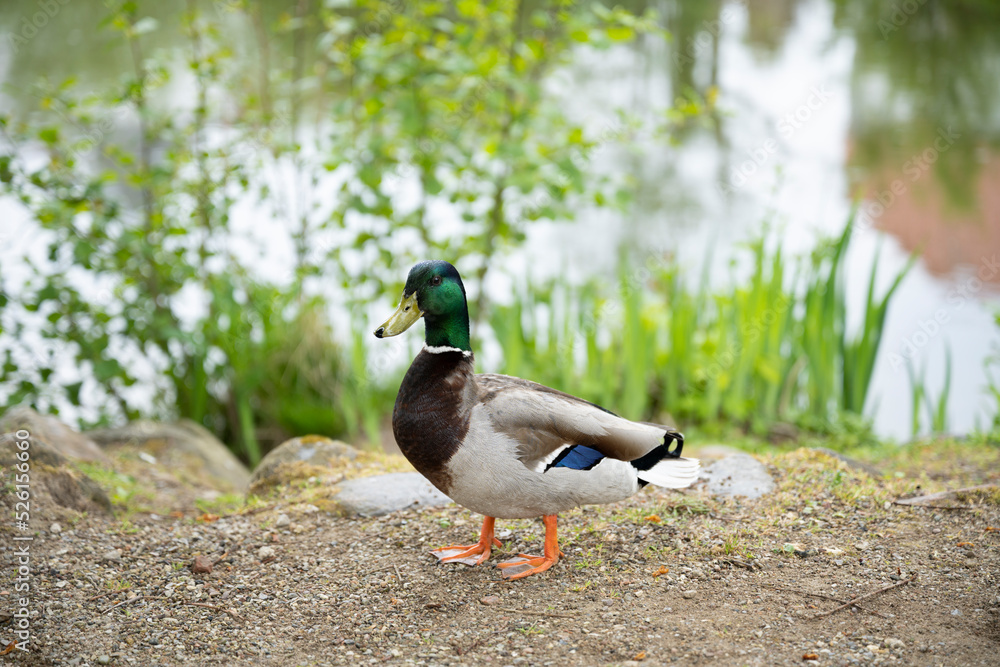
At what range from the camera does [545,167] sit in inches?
176

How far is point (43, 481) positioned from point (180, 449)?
125cm

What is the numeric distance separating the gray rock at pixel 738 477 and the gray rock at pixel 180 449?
242 cm

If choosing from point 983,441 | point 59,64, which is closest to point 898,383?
point 983,441

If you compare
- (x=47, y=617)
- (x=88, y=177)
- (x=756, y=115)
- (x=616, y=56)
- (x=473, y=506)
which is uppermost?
(x=616, y=56)

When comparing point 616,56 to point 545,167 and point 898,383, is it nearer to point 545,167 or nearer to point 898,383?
point 898,383

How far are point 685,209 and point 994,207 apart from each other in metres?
2.95

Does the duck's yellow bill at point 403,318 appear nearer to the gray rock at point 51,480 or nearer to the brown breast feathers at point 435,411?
the brown breast feathers at point 435,411

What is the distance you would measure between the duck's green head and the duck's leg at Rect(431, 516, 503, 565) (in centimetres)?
66

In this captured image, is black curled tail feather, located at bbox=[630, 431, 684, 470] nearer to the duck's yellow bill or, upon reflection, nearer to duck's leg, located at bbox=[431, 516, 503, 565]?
duck's leg, located at bbox=[431, 516, 503, 565]

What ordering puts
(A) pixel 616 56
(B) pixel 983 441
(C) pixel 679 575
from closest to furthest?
(C) pixel 679 575, (B) pixel 983 441, (A) pixel 616 56
